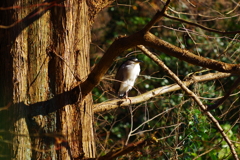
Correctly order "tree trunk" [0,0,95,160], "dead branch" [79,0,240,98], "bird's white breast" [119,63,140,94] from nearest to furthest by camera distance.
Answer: "dead branch" [79,0,240,98]
"tree trunk" [0,0,95,160]
"bird's white breast" [119,63,140,94]

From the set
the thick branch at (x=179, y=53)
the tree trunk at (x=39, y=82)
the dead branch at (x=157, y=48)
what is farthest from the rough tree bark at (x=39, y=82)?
the thick branch at (x=179, y=53)

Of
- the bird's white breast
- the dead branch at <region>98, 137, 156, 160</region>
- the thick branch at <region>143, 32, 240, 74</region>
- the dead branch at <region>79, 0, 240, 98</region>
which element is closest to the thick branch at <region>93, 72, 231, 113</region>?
the dead branch at <region>79, 0, 240, 98</region>

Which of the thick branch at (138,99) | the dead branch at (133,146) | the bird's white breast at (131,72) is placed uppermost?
the bird's white breast at (131,72)

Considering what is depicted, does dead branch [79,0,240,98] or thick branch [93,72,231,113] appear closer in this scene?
dead branch [79,0,240,98]

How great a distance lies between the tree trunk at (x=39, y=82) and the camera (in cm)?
269

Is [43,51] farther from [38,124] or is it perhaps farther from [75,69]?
[38,124]

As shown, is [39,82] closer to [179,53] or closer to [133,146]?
[133,146]

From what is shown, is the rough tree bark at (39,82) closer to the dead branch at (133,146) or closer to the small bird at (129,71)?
the dead branch at (133,146)

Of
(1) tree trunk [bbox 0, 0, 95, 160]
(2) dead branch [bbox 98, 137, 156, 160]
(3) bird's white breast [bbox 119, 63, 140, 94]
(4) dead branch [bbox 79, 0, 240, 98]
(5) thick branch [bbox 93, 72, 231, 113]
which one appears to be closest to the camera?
A: (2) dead branch [bbox 98, 137, 156, 160]

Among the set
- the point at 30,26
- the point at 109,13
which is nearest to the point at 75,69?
the point at 30,26

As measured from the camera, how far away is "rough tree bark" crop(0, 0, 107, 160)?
269 cm

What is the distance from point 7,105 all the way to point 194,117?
7.05ft

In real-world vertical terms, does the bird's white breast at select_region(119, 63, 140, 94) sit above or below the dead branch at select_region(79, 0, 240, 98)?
above

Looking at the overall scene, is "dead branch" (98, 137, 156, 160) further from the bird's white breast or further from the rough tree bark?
the bird's white breast
